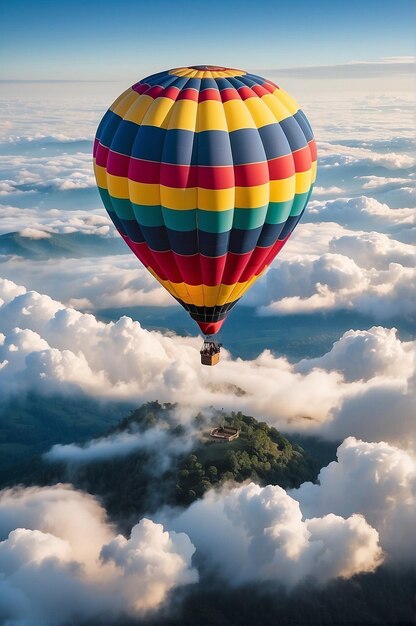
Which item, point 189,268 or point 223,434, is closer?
point 189,268

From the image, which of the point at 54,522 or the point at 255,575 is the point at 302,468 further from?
the point at 54,522

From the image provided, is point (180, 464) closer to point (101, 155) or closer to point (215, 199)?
point (101, 155)

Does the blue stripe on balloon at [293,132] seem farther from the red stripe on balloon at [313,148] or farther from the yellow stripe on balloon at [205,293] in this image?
the yellow stripe on balloon at [205,293]

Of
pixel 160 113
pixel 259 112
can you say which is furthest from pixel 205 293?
pixel 259 112

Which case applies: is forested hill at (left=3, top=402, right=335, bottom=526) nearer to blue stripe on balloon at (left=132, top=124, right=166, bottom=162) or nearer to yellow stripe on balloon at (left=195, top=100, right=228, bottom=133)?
blue stripe on balloon at (left=132, top=124, right=166, bottom=162)

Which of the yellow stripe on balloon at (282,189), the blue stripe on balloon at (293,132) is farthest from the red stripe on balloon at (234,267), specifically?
the blue stripe on balloon at (293,132)

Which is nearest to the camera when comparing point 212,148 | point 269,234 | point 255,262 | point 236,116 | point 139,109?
point 212,148
